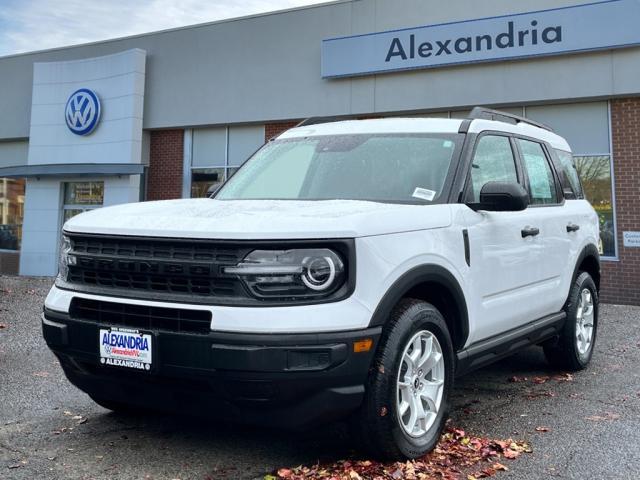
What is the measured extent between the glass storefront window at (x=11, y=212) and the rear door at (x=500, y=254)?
1845cm

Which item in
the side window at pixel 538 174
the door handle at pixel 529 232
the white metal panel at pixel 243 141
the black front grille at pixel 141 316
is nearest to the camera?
the black front grille at pixel 141 316

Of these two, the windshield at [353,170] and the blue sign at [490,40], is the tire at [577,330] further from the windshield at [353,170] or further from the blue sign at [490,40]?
the blue sign at [490,40]

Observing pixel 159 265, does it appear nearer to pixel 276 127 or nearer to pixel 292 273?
pixel 292 273

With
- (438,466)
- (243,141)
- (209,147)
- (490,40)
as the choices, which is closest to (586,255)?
(438,466)

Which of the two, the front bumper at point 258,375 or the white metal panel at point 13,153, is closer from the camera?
the front bumper at point 258,375

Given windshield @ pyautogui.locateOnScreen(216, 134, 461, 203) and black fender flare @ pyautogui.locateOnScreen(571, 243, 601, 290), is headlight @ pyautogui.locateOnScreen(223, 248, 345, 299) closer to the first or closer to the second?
windshield @ pyautogui.locateOnScreen(216, 134, 461, 203)

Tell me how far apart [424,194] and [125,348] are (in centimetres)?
196

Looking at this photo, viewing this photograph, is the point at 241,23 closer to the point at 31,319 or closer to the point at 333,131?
the point at 31,319

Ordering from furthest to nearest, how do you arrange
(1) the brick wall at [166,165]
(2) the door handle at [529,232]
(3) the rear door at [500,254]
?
(1) the brick wall at [166,165] → (2) the door handle at [529,232] → (3) the rear door at [500,254]

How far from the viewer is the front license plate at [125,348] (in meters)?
3.12

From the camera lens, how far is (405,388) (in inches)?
134

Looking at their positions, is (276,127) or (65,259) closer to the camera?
(65,259)

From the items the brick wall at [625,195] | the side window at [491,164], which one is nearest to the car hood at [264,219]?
the side window at [491,164]

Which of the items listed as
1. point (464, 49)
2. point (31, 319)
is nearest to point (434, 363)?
point (31, 319)
